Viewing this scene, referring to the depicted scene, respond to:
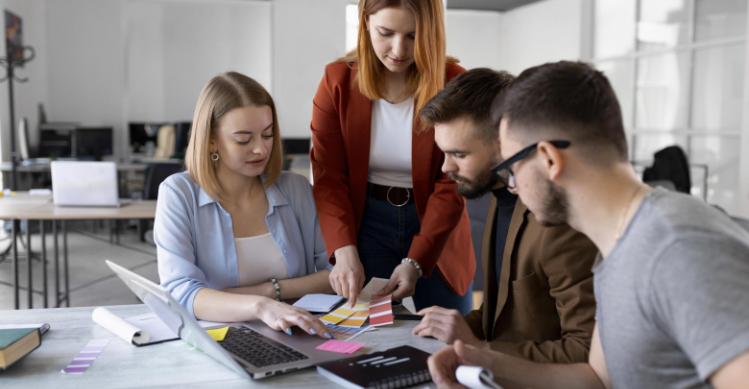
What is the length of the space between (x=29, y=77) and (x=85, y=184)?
5186 mm

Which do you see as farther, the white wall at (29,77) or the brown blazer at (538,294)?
the white wall at (29,77)

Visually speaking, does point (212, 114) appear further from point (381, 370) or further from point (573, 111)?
point (573, 111)

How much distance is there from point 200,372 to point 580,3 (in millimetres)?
7292

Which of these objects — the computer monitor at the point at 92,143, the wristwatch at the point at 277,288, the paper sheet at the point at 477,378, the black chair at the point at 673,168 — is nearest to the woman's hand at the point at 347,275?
the wristwatch at the point at 277,288

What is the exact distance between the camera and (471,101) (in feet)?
4.58

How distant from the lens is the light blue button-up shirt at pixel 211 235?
1515 millimetres

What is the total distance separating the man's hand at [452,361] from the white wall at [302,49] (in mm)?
2915

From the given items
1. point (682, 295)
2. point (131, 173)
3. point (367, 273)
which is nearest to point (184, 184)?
point (367, 273)

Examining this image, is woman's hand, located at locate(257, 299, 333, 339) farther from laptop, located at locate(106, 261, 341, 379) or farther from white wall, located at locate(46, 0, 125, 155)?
white wall, located at locate(46, 0, 125, 155)

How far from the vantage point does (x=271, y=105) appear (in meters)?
1.75

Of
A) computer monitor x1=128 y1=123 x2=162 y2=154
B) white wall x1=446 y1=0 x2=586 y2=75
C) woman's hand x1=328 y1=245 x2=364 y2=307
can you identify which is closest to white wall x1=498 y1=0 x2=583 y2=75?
white wall x1=446 y1=0 x2=586 y2=75

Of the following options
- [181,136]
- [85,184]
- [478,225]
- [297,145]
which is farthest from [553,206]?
[181,136]

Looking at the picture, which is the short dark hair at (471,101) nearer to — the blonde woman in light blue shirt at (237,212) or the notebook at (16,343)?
the blonde woman in light blue shirt at (237,212)

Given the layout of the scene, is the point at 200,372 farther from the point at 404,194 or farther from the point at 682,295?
the point at 404,194
